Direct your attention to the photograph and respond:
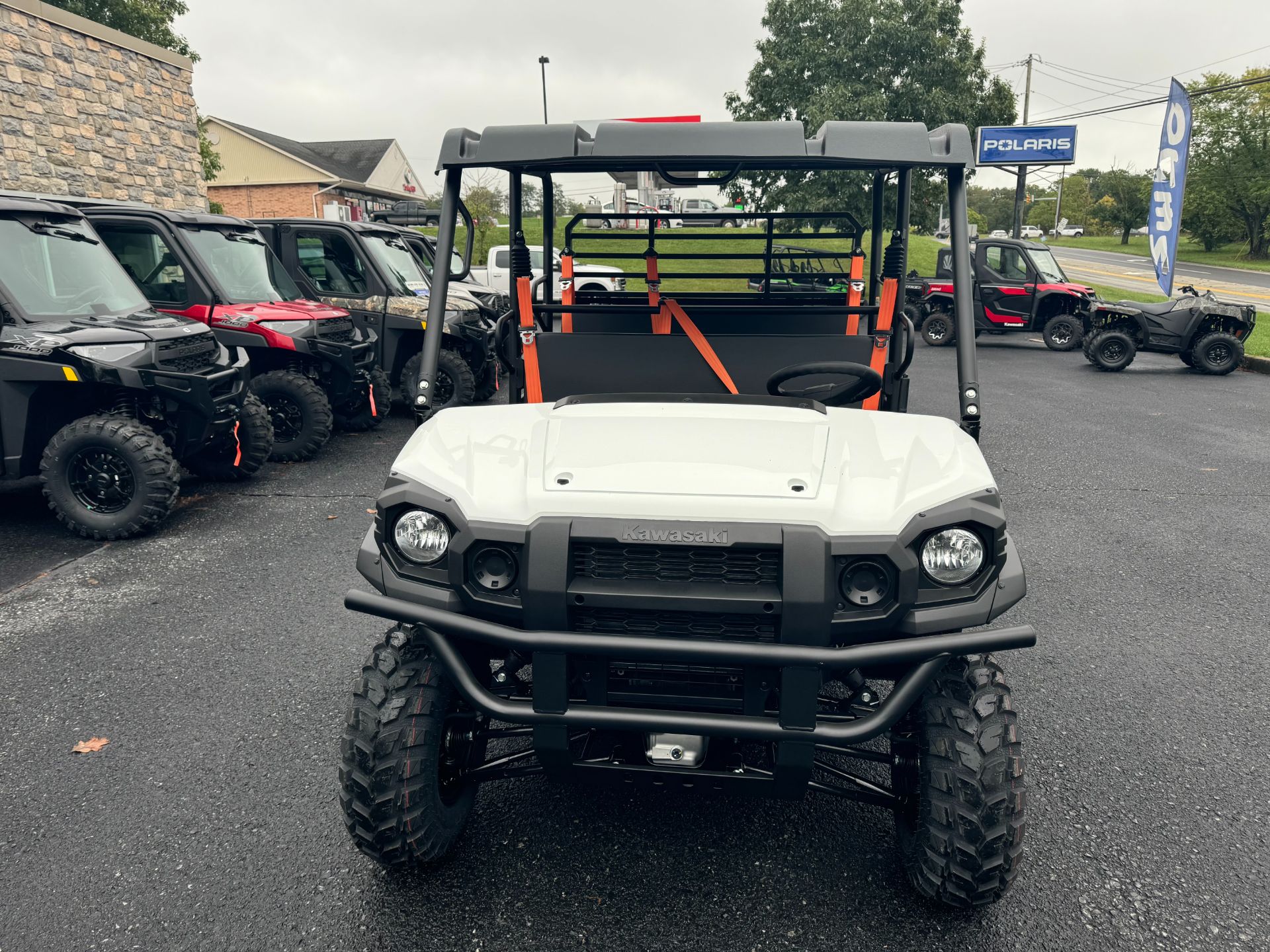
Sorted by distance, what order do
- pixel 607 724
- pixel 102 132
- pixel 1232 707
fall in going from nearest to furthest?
pixel 607 724 → pixel 1232 707 → pixel 102 132

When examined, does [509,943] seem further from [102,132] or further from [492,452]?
[102,132]

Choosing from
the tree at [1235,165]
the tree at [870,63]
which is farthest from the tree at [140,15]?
the tree at [1235,165]

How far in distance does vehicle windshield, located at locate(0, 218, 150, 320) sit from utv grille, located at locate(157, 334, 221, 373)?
0.52 meters

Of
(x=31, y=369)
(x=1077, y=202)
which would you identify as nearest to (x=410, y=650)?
(x=31, y=369)

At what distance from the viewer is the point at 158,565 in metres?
5.17

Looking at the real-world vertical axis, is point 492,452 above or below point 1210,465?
above

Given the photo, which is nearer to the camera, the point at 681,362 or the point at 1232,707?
the point at 681,362

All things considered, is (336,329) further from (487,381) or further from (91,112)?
(91,112)

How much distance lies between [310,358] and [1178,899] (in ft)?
22.7

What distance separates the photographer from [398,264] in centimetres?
955

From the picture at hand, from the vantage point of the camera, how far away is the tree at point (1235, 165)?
49.6m

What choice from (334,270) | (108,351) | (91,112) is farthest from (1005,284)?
(91,112)

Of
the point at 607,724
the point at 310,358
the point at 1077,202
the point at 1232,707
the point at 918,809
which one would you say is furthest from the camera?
the point at 1077,202

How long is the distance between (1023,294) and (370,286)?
36.5 feet
